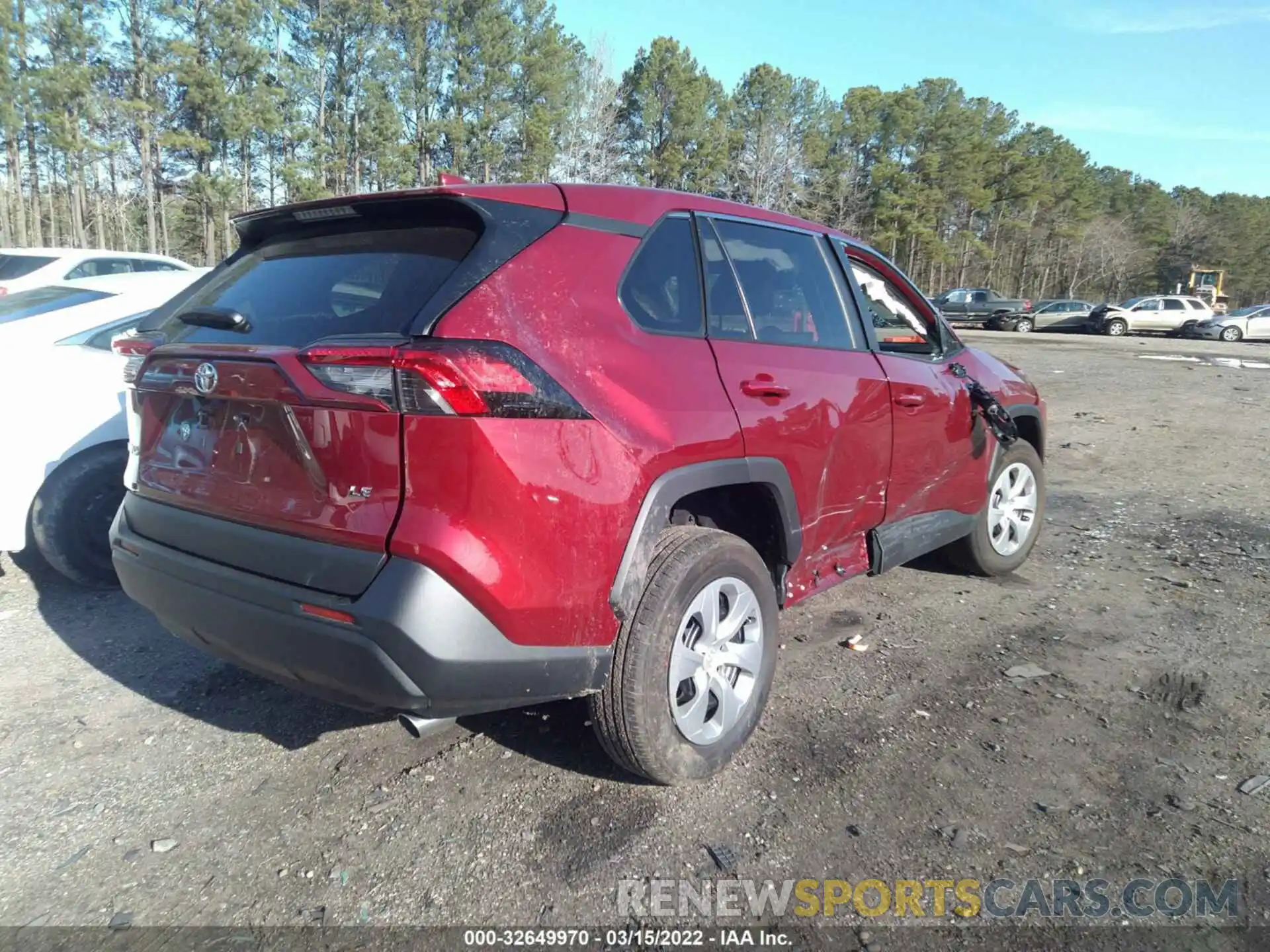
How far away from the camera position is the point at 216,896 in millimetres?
2258

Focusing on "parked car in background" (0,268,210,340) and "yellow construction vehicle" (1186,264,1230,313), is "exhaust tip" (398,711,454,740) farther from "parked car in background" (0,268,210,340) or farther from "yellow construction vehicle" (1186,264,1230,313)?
"yellow construction vehicle" (1186,264,1230,313)

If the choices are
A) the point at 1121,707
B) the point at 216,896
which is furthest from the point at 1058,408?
the point at 216,896

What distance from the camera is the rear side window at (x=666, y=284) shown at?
2.58 metres

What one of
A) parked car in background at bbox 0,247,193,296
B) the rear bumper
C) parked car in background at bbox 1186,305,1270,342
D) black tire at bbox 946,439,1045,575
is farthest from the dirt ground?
parked car in background at bbox 1186,305,1270,342

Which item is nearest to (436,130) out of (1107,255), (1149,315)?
(1149,315)

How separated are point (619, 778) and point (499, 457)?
129cm

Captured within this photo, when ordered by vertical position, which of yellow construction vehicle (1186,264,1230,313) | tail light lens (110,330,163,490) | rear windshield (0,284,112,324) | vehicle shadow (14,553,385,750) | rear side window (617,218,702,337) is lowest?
vehicle shadow (14,553,385,750)

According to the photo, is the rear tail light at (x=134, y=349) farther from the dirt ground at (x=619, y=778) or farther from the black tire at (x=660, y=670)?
the black tire at (x=660, y=670)

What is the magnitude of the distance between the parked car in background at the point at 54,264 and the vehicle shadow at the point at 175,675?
790 cm

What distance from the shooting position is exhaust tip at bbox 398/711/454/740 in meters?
2.32

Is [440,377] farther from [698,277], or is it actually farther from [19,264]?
[19,264]

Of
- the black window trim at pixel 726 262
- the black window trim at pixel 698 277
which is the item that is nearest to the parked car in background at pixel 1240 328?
the black window trim at pixel 726 262

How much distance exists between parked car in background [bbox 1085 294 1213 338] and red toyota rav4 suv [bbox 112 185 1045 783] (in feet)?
124
